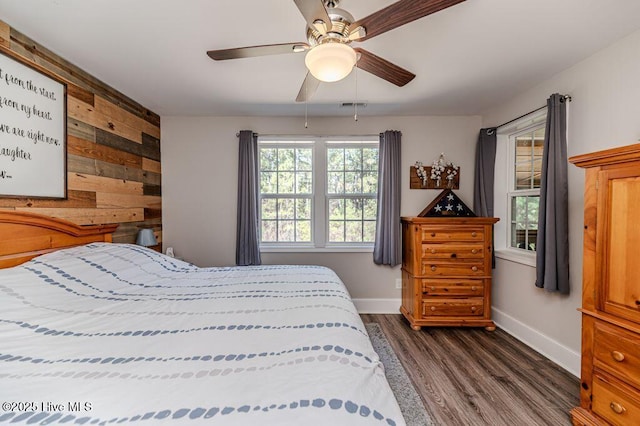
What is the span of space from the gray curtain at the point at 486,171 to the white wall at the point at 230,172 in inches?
8.1

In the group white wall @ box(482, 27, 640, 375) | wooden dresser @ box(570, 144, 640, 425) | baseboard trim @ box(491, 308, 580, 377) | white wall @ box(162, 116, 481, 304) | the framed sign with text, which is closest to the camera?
wooden dresser @ box(570, 144, 640, 425)

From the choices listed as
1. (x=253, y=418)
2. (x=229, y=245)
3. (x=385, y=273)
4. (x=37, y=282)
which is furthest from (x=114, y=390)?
(x=385, y=273)

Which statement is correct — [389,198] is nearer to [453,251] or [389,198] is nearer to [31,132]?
[453,251]

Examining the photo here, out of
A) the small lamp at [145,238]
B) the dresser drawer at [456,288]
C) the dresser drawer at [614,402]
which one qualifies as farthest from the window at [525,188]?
the small lamp at [145,238]

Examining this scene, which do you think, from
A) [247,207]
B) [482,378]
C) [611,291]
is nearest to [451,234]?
[482,378]

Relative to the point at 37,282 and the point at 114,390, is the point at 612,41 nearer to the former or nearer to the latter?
the point at 114,390

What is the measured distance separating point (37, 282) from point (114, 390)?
1.14 meters

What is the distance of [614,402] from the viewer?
4.81 ft

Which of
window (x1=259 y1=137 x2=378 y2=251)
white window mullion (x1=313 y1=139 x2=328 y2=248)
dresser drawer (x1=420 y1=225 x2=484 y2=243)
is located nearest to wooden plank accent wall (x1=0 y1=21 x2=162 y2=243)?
window (x1=259 y1=137 x2=378 y2=251)

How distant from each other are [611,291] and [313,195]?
2690mm

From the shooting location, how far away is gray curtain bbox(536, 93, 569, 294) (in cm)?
224

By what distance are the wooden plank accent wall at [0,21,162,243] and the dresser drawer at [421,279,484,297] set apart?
314cm

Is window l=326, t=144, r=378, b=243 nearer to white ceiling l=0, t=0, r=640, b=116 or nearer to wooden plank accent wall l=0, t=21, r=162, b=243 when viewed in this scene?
white ceiling l=0, t=0, r=640, b=116

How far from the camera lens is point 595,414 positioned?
5.15ft
